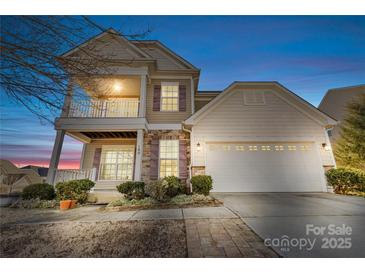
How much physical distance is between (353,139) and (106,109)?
1278 cm

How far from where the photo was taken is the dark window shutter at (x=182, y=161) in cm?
666

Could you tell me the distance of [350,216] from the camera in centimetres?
294

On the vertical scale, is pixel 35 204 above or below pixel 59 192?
below

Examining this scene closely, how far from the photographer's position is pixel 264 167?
621 centimetres

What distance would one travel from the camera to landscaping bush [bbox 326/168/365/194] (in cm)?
547

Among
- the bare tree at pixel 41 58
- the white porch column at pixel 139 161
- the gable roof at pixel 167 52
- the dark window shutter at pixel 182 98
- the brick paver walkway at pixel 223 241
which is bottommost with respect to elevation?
the brick paver walkway at pixel 223 241

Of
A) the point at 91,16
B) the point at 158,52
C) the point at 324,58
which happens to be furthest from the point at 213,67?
the point at 91,16

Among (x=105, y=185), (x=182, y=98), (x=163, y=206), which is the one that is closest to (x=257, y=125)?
(x=182, y=98)

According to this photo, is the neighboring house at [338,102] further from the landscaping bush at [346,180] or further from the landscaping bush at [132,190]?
the landscaping bush at [132,190]

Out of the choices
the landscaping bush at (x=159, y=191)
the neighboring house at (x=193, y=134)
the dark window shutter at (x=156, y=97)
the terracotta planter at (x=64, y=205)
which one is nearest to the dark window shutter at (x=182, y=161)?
the neighboring house at (x=193, y=134)

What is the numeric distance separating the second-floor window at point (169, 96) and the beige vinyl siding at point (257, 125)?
1794mm

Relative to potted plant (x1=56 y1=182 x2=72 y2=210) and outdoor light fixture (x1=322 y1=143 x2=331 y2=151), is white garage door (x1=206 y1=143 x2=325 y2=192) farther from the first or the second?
potted plant (x1=56 y1=182 x2=72 y2=210)

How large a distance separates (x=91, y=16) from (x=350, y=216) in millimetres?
6063

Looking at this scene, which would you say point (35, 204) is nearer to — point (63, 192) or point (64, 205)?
point (63, 192)
